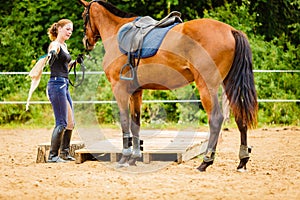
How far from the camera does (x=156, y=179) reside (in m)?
5.98

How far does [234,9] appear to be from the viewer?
52.4 ft

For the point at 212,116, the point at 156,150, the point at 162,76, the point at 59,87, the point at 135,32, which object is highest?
the point at 135,32

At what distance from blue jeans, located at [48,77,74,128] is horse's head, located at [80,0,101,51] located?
67 cm

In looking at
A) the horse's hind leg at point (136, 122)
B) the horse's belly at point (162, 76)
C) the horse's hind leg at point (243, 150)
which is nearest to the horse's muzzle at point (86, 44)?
the horse's hind leg at point (136, 122)

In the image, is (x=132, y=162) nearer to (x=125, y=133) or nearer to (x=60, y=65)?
(x=125, y=133)

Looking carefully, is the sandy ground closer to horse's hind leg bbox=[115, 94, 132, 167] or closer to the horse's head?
horse's hind leg bbox=[115, 94, 132, 167]

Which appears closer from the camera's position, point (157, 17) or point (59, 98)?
point (59, 98)

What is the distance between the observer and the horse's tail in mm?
6426

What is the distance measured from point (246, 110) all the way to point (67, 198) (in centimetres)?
239

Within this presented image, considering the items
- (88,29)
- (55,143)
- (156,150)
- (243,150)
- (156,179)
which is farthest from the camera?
(88,29)

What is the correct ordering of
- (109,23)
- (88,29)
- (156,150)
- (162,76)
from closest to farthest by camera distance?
(162,76)
(156,150)
(109,23)
(88,29)

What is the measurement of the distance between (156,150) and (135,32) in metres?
1.45

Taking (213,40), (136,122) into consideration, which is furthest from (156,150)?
(213,40)

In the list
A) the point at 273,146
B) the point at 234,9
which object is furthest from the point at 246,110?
the point at 234,9
